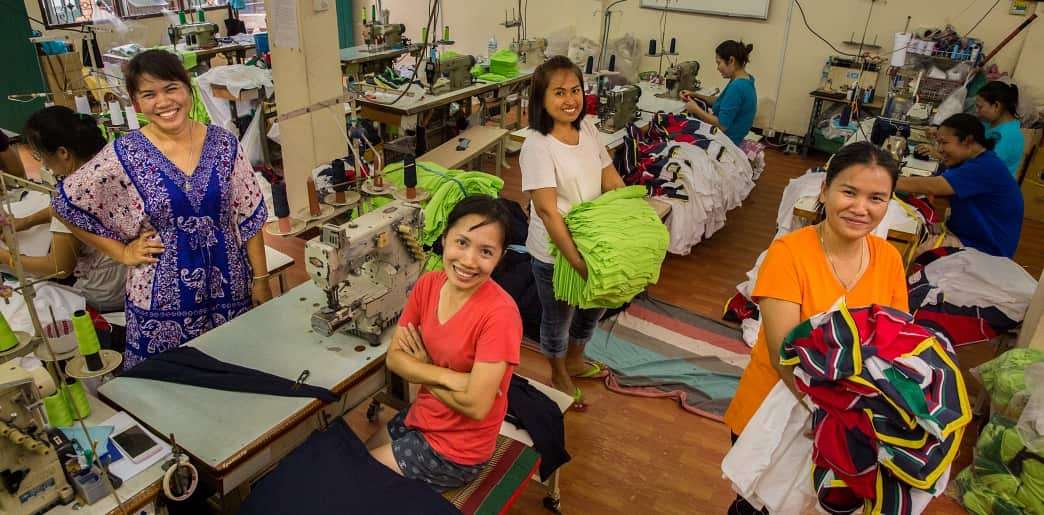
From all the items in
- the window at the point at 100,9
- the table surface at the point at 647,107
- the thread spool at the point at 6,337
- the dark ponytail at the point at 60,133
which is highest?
the window at the point at 100,9

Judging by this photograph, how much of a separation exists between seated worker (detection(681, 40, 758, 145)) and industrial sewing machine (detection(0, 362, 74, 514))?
4.46m

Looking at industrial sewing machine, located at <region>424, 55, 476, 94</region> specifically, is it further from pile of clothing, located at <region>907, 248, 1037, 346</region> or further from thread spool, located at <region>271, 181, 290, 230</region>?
pile of clothing, located at <region>907, 248, 1037, 346</region>

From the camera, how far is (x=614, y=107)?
4.64 meters

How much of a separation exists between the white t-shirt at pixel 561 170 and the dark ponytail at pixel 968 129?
6.48 feet

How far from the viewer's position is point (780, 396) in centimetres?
163

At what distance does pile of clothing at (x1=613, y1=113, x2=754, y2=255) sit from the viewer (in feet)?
14.1

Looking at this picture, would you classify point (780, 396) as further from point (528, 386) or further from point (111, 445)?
point (111, 445)

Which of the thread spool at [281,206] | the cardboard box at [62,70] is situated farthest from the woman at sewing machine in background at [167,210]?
the cardboard box at [62,70]

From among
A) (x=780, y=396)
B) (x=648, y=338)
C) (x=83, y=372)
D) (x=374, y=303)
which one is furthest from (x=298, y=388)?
(x=648, y=338)

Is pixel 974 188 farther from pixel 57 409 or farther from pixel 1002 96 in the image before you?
pixel 57 409

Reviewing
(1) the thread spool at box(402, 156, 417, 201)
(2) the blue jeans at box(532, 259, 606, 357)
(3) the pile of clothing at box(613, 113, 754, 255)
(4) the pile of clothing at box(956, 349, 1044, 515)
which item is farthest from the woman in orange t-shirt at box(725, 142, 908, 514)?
(3) the pile of clothing at box(613, 113, 754, 255)

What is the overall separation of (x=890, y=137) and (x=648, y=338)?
2.02 metres

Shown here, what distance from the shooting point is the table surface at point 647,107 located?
4504mm

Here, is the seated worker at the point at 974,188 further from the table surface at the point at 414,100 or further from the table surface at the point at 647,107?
the table surface at the point at 414,100
